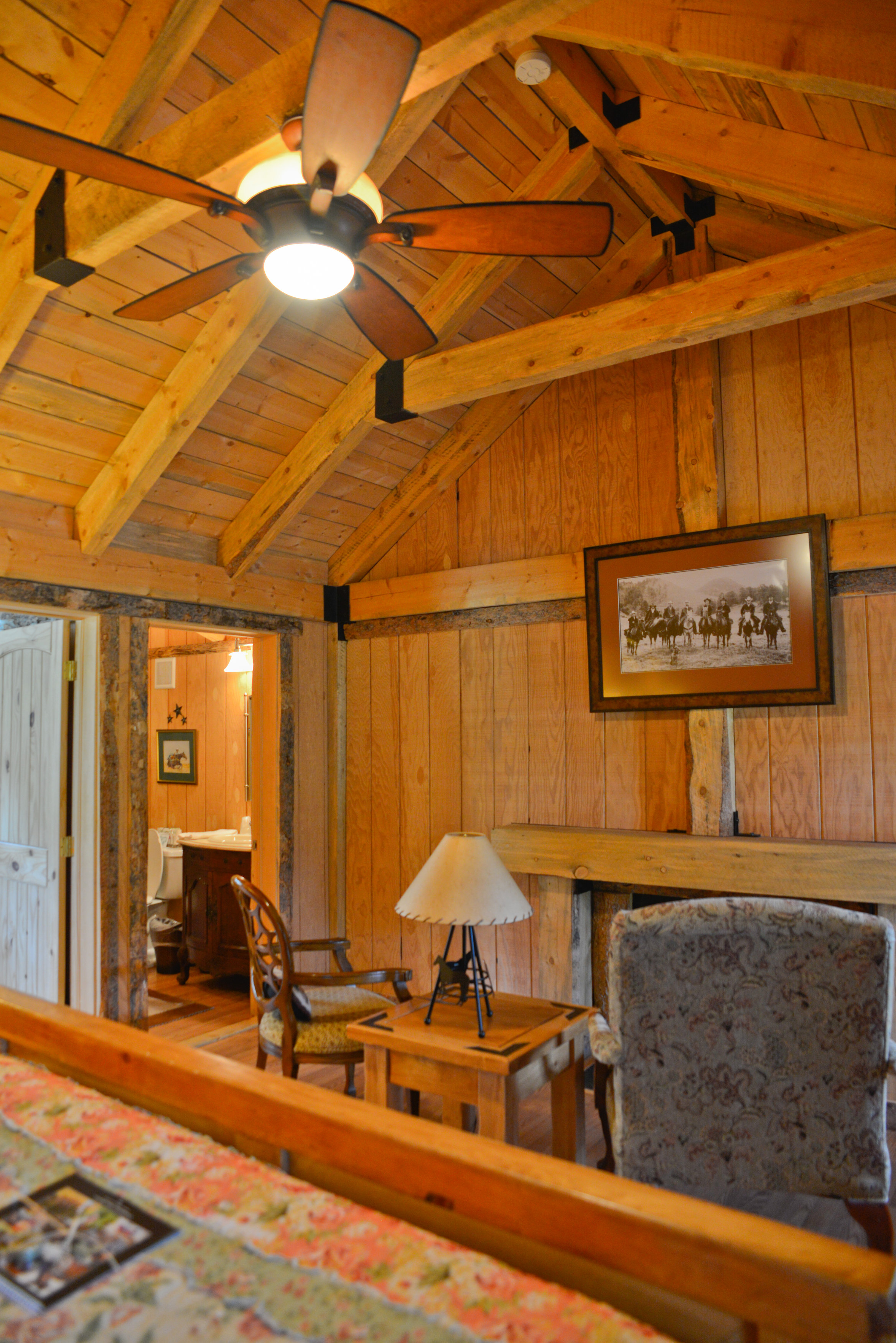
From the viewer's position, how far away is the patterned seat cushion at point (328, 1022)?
10.1ft

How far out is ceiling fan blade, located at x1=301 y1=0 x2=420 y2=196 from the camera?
4.27ft

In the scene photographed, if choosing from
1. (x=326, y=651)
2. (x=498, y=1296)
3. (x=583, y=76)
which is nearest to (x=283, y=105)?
(x=583, y=76)

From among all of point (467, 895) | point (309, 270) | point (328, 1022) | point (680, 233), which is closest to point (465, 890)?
point (467, 895)

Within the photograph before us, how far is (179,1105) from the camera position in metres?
1.52

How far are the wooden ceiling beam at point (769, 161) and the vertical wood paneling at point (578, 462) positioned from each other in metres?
1.15

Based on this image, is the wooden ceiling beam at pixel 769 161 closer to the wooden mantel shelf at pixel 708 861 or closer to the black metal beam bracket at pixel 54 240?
the black metal beam bracket at pixel 54 240

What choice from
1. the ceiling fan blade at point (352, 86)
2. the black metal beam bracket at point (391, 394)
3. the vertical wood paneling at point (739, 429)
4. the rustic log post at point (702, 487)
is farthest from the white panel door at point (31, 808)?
the vertical wood paneling at point (739, 429)

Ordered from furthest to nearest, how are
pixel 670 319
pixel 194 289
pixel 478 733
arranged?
pixel 478 733, pixel 670 319, pixel 194 289

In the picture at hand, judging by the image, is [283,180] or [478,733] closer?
[283,180]

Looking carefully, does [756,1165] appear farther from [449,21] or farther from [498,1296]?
[449,21]

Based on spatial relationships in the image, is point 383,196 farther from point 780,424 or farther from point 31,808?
point 31,808

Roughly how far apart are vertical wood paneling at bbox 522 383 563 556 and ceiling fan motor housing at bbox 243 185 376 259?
8.33 feet

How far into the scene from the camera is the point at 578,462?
4188 mm

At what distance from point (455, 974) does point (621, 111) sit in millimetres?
3025
